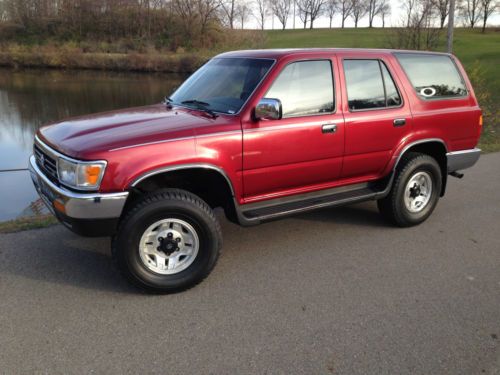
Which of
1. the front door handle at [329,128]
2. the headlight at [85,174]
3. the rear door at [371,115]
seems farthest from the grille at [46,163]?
the rear door at [371,115]

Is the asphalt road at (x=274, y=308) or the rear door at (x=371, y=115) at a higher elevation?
the rear door at (x=371, y=115)

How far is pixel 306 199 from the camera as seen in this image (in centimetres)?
445

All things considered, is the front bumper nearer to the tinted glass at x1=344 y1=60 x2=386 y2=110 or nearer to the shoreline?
the tinted glass at x1=344 y1=60 x2=386 y2=110

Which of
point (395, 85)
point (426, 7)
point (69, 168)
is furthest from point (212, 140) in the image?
point (426, 7)

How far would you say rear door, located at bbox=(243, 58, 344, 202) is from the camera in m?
4.02

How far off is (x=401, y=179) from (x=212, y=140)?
90.8 inches

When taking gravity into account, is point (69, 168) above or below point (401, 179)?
above

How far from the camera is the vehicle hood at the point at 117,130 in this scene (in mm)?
3459

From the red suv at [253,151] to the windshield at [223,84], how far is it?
0.6 inches

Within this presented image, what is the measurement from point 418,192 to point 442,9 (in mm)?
13918

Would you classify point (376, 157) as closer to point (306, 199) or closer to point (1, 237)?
point (306, 199)

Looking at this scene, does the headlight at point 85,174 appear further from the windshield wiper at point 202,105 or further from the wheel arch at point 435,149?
the wheel arch at point 435,149

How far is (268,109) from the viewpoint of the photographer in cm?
380

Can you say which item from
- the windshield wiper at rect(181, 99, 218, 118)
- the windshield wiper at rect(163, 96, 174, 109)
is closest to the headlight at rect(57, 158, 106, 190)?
the windshield wiper at rect(181, 99, 218, 118)
